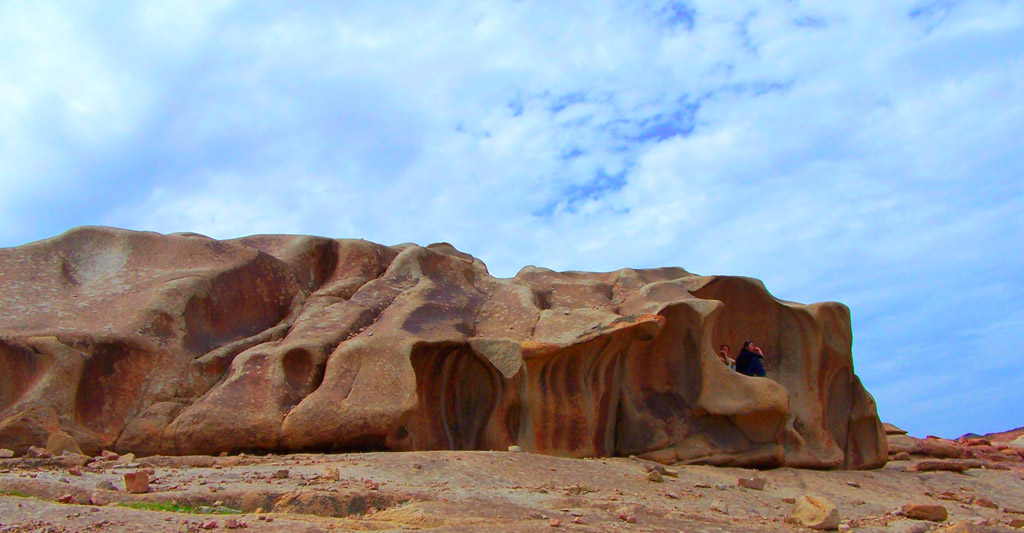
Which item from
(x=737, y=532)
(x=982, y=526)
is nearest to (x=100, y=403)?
(x=737, y=532)

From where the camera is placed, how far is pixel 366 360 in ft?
32.4

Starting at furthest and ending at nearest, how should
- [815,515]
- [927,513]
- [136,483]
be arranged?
[927,513], [815,515], [136,483]

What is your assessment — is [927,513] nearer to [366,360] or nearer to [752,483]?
[752,483]

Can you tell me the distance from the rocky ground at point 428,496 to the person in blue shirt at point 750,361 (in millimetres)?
1871

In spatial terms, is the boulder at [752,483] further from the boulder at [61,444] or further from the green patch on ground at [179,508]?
the boulder at [61,444]

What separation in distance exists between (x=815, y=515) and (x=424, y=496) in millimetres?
3028

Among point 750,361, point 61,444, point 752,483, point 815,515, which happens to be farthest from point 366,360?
point 750,361

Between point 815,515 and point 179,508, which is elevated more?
point 815,515

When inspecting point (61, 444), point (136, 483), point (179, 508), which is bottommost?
point (179, 508)

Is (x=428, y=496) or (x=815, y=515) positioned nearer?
(x=428, y=496)

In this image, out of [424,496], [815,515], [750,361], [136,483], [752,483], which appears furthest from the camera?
[750,361]

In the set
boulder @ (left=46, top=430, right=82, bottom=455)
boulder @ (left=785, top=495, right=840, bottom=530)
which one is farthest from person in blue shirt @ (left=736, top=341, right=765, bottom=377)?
boulder @ (left=46, top=430, right=82, bottom=455)

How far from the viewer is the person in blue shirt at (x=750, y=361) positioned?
12.6m

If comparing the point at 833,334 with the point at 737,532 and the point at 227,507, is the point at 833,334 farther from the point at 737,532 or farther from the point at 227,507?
the point at 227,507
